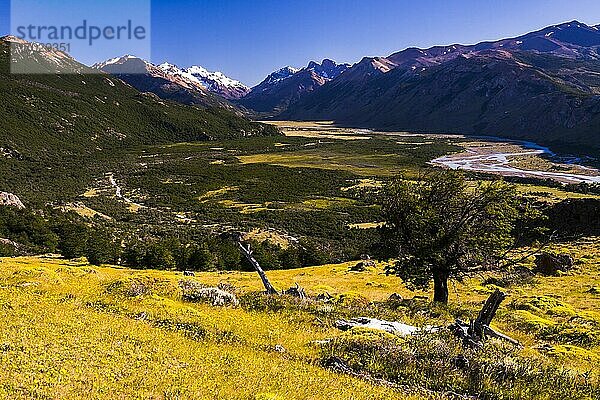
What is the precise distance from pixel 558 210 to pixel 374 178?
11853 centimetres

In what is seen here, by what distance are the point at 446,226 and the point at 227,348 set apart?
19291 mm

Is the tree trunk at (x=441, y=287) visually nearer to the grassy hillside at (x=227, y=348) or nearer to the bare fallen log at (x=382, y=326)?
the grassy hillside at (x=227, y=348)

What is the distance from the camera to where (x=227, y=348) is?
15961mm

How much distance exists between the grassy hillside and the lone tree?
452 centimetres

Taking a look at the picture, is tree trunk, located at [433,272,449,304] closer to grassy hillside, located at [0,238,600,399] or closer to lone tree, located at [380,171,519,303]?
lone tree, located at [380,171,519,303]

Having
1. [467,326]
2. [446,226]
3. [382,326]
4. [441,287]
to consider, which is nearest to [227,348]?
[382,326]

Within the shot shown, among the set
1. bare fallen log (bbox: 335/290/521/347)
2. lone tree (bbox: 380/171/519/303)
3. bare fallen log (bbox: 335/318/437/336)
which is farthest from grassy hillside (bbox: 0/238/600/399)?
lone tree (bbox: 380/171/519/303)

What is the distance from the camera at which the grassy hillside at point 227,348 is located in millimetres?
12430

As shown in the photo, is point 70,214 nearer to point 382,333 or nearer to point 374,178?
point 382,333

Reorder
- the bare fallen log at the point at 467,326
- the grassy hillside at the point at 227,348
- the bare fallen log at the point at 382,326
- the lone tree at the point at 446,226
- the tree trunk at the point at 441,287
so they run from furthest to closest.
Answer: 1. the tree trunk at the point at 441,287
2. the lone tree at the point at 446,226
3. the bare fallen log at the point at 382,326
4. the bare fallen log at the point at 467,326
5. the grassy hillside at the point at 227,348

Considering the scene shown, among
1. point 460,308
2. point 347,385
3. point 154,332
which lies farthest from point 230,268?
point 347,385

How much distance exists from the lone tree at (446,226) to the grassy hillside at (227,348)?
4.52 metres

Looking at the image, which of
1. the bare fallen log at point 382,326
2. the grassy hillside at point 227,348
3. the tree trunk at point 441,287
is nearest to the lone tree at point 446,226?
the tree trunk at point 441,287

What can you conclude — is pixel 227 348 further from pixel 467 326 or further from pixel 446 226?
pixel 446 226
